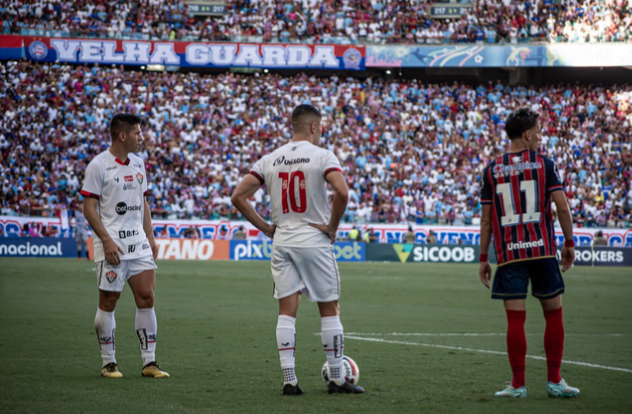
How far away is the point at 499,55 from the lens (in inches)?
1786

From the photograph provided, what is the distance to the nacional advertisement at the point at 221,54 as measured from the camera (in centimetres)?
4522

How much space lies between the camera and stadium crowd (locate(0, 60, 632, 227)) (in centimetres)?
3788

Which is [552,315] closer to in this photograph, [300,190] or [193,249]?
[300,190]

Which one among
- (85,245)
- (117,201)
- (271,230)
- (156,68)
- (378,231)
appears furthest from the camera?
(156,68)

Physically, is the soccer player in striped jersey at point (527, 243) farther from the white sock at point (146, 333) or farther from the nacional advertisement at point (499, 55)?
the nacional advertisement at point (499, 55)

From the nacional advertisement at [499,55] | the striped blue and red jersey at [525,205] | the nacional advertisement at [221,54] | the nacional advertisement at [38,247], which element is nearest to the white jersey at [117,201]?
the striped blue and red jersey at [525,205]

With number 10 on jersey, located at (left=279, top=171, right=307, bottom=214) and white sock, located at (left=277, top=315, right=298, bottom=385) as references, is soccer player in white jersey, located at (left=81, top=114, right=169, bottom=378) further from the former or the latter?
number 10 on jersey, located at (left=279, top=171, right=307, bottom=214)

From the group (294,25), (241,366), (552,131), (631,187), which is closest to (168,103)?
(294,25)

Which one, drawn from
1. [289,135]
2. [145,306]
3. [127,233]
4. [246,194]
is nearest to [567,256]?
[246,194]

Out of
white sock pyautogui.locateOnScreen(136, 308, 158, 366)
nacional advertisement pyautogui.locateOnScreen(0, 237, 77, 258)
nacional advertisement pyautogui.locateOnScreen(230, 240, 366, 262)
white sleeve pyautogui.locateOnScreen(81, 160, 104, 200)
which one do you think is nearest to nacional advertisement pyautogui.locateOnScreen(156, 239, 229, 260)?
nacional advertisement pyautogui.locateOnScreen(230, 240, 366, 262)

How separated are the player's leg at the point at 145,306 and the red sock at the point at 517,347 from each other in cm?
317

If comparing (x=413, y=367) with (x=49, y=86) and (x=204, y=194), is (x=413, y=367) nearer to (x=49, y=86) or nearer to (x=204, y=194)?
(x=204, y=194)

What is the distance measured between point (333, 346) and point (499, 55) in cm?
4089

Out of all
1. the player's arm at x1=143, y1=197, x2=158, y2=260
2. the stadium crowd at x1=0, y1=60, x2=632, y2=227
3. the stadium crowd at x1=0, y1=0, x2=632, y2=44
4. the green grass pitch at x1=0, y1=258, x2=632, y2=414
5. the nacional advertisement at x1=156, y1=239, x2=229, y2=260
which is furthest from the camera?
the stadium crowd at x1=0, y1=0, x2=632, y2=44
